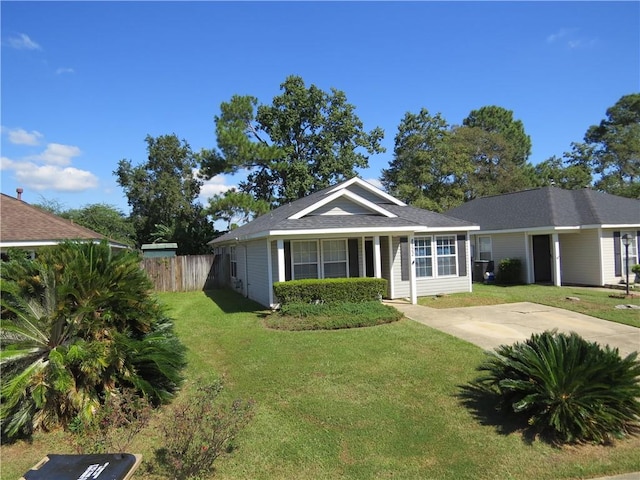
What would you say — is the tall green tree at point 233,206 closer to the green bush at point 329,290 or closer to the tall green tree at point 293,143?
the tall green tree at point 293,143

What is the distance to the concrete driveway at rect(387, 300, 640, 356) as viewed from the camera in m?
9.57

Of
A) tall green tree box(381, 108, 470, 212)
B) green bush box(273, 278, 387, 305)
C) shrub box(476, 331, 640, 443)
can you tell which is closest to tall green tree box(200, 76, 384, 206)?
tall green tree box(381, 108, 470, 212)

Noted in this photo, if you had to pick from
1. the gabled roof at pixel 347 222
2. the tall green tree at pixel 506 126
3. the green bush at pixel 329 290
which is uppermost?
the tall green tree at pixel 506 126

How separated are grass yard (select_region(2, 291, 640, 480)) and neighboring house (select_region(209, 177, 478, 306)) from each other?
5.21 metres

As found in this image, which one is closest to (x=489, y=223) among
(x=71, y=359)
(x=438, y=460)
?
(x=438, y=460)

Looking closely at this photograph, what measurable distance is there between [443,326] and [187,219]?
2986 cm

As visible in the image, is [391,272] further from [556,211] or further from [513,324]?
[556,211]

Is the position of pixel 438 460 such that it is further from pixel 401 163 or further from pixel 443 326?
pixel 401 163

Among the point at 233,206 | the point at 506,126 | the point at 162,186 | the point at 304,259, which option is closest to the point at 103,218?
the point at 162,186

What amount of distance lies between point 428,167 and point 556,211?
16.8 metres

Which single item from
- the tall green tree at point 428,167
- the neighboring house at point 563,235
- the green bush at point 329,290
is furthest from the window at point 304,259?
the tall green tree at point 428,167

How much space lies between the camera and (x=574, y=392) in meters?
5.16

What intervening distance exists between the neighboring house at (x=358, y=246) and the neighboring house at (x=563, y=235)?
473 centimetres

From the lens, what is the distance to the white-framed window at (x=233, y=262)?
21.5 meters
